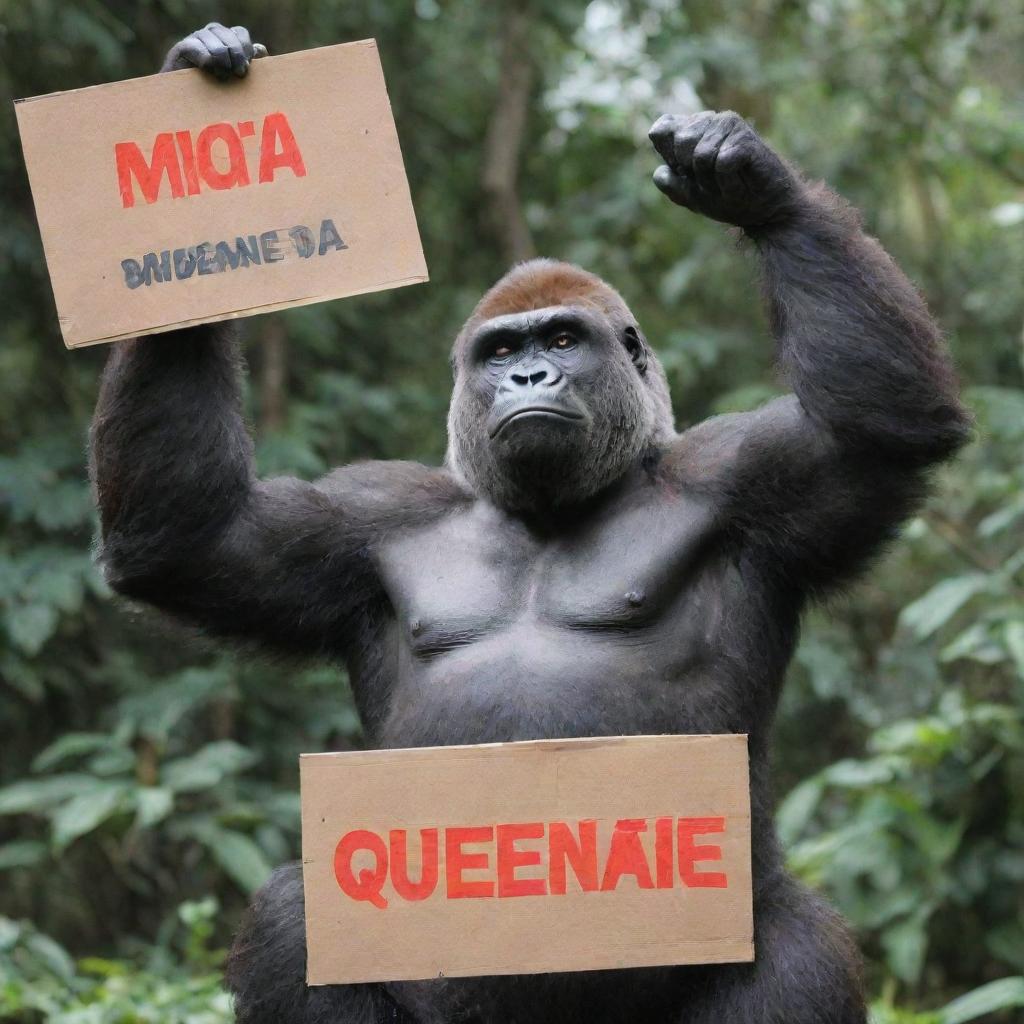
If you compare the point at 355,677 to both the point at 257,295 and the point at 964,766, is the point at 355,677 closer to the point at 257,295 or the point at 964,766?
the point at 257,295

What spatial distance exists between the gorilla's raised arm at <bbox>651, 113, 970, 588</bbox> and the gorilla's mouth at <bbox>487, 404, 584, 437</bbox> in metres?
0.43

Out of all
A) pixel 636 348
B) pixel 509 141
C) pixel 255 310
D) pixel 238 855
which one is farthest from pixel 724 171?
pixel 509 141

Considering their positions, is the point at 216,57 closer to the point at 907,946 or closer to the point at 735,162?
the point at 735,162

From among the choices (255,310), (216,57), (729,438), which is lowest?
(729,438)

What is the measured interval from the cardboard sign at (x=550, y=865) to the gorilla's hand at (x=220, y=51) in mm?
1514

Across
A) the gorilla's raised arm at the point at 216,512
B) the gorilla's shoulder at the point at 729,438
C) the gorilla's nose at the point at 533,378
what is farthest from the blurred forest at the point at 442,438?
the gorilla's nose at the point at 533,378

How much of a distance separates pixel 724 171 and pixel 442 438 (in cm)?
505

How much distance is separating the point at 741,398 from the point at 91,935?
13.6 feet

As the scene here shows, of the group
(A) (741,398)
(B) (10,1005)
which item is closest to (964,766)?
(A) (741,398)

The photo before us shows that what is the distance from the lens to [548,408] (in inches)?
131

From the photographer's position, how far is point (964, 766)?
5.57 meters

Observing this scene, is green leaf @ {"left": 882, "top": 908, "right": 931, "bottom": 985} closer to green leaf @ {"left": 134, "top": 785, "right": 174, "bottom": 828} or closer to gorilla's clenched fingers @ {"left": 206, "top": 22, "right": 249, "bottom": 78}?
green leaf @ {"left": 134, "top": 785, "right": 174, "bottom": 828}

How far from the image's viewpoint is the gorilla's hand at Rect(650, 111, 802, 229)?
10.3ft

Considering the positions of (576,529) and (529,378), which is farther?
(576,529)
